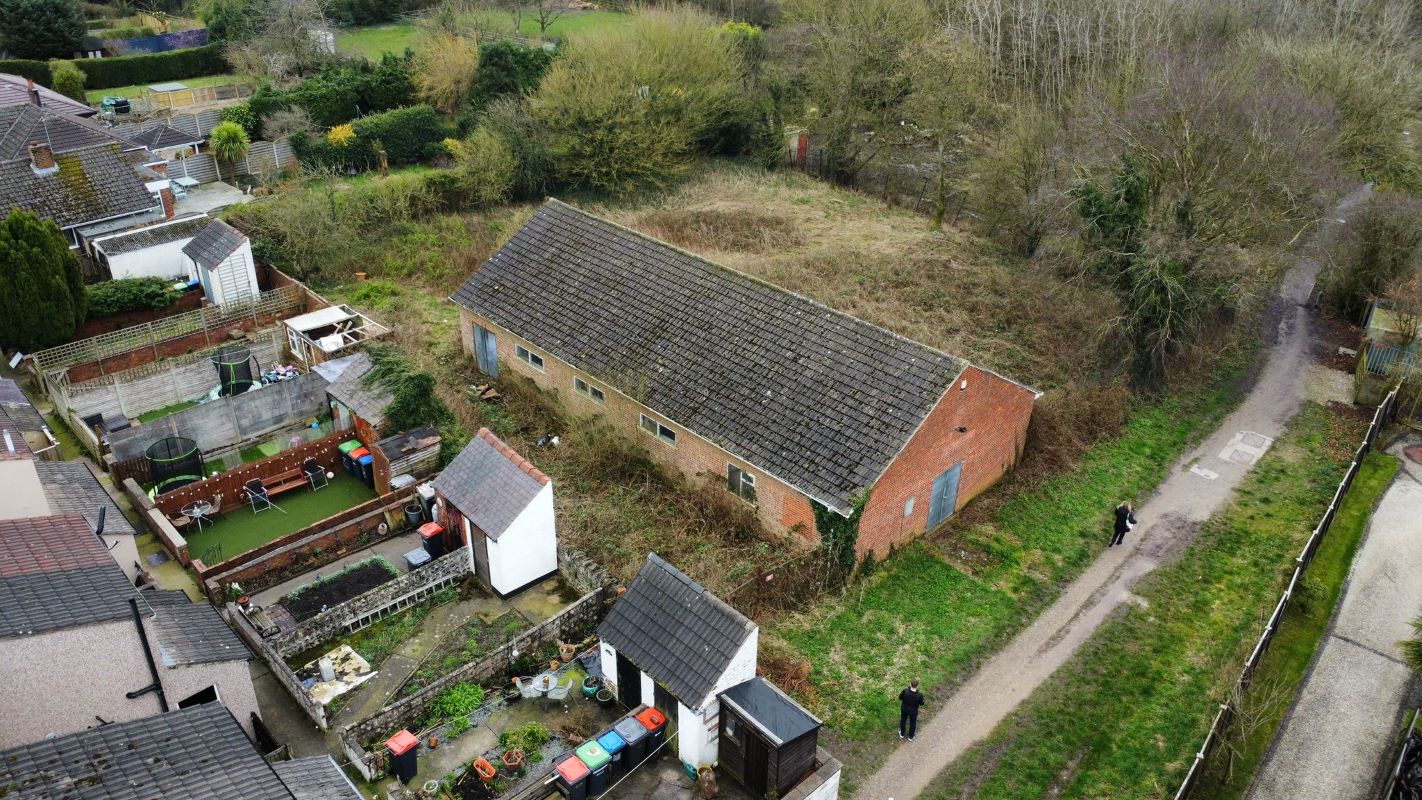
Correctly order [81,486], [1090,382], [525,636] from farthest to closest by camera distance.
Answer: [1090,382], [81,486], [525,636]

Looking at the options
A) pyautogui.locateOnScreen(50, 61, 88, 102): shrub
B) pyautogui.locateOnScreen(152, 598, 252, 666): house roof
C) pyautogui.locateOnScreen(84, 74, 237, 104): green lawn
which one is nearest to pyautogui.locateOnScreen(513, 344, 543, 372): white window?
pyautogui.locateOnScreen(152, 598, 252, 666): house roof

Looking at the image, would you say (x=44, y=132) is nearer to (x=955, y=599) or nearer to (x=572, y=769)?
(x=572, y=769)

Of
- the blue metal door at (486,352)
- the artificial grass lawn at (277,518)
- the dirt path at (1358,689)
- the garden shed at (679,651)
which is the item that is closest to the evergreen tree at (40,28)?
the blue metal door at (486,352)

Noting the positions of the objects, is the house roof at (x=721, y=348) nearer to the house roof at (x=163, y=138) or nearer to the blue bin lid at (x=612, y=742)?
the blue bin lid at (x=612, y=742)

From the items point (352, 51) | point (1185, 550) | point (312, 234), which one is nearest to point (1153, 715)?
point (1185, 550)

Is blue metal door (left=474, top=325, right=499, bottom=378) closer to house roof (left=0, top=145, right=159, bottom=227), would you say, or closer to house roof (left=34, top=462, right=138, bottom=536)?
house roof (left=34, top=462, right=138, bottom=536)

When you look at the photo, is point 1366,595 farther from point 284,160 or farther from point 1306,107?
point 284,160
